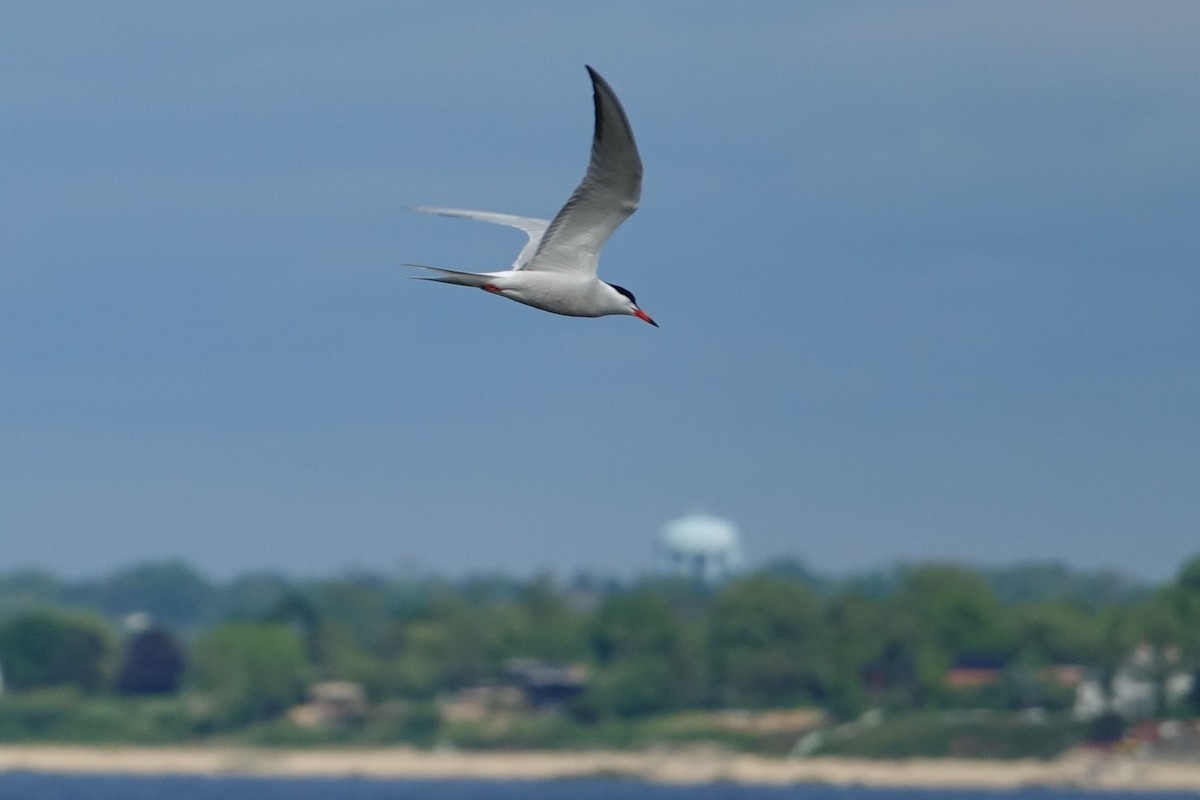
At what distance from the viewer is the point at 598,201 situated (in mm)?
24094

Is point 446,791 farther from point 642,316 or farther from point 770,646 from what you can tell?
point 642,316

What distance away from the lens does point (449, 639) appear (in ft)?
378

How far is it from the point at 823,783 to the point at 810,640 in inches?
254

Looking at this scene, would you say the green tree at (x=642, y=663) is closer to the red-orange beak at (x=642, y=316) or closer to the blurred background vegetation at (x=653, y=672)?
the blurred background vegetation at (x=653, y=672)

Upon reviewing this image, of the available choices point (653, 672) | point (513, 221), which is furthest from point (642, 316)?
point (653, 672)

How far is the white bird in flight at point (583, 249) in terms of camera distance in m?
23.4

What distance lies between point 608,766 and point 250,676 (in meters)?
17.4

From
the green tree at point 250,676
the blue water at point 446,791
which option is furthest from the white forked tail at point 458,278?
the green tree at point 250,676

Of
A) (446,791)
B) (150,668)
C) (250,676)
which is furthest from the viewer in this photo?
(150,668)

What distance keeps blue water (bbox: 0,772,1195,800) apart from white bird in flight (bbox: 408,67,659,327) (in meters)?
73.3

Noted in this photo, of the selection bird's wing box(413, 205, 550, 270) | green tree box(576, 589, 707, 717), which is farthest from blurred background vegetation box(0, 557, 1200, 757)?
bird's wing box(413, 205, 550, 270)

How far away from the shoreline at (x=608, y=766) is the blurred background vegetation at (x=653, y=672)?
0.70 metres

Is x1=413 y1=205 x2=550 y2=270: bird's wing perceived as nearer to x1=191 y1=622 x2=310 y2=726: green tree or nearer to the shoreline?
the shoreline

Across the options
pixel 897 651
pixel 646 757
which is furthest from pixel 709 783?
pixel 897 651
